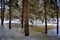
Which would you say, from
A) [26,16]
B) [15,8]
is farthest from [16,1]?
[26,16]

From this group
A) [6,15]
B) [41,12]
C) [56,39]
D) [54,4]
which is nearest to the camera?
[56,39]

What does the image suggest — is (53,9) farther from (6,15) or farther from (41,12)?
(6,15)

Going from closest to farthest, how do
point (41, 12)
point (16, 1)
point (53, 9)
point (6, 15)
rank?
point (53, 9)
point (41, 12)
point (16, 1)
point (6, 15)

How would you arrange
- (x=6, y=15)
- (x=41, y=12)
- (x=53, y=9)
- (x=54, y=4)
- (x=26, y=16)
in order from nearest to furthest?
(x=26, y=16) < (x=54, y=4) < (x=53, y=9) < (x=41, y=12) < (x=6, y=15)

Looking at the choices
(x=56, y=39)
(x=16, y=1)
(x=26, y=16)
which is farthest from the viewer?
(x=16, y=1)

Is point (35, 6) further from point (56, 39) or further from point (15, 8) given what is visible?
point (56, 39)

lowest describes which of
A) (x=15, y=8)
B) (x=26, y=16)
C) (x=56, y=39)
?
(x=56, y=39)

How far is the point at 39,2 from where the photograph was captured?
354 inches

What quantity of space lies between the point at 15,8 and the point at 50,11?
2715mm

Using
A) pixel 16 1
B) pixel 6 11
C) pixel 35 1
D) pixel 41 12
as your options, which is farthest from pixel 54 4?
pixel 6 11

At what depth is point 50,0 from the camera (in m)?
7.86

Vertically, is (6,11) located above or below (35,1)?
below

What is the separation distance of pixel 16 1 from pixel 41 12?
6.66ft

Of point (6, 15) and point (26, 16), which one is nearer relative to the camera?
point (26, 16)
